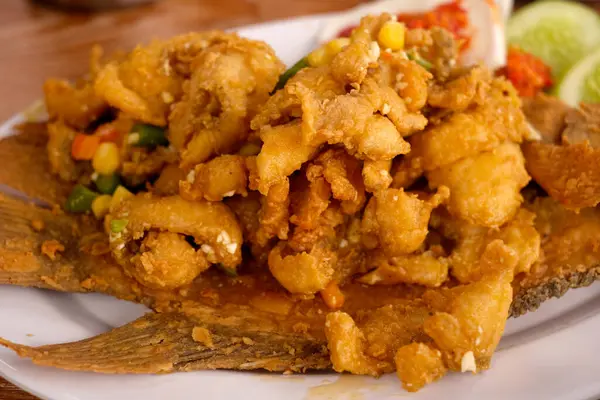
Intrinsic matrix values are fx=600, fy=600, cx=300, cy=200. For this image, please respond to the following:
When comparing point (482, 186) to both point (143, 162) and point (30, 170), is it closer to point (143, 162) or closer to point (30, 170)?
point (143, 162)

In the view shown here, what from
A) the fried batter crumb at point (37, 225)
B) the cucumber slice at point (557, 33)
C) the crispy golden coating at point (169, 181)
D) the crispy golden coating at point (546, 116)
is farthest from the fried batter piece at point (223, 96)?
the cucumber slice at point (557, 33)

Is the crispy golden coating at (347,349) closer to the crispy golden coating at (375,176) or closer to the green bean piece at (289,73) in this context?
the crispy golden coating at (375,176)

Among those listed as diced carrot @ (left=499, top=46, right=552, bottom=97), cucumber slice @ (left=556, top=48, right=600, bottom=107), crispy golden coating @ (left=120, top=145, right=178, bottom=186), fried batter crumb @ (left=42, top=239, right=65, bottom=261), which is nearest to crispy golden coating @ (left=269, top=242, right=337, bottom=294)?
crispy golden coating @ (left=120, top=145, right=178, bottom=186)

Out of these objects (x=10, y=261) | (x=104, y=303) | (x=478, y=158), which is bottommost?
(x=104, y=303)

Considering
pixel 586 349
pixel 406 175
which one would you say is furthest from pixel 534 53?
pixel 586 349

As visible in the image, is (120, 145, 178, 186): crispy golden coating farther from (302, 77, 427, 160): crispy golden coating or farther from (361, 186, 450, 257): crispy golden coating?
(361, 186, 450, 257): crispy golden coating

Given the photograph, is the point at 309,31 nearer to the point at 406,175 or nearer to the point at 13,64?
the point at 406,175

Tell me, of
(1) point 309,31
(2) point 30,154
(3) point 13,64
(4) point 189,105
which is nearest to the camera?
(4) point 189,105
